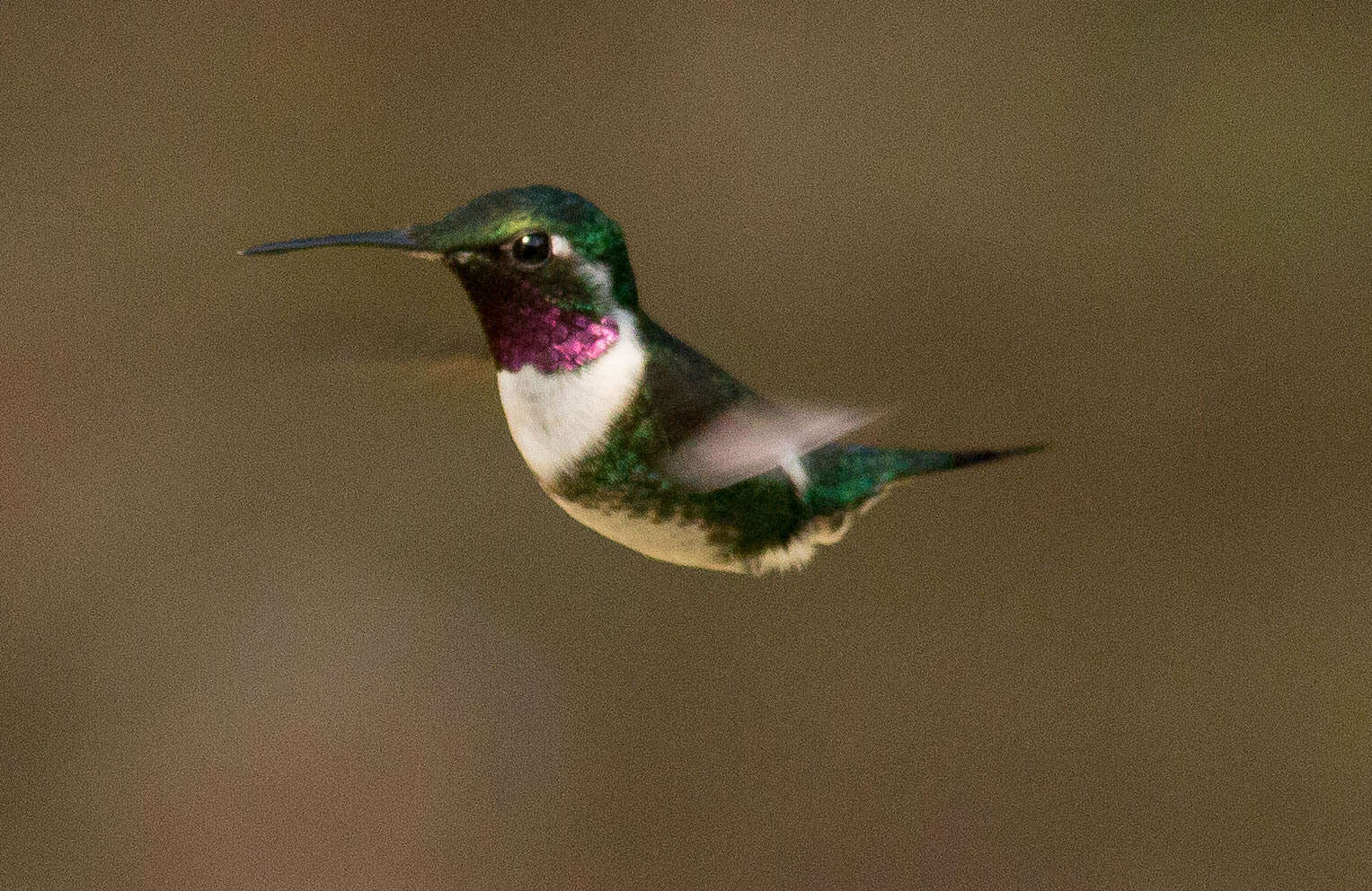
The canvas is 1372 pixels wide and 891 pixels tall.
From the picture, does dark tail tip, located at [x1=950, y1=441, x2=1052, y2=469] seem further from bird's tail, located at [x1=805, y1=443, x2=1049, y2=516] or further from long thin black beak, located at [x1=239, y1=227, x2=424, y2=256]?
long thin black beak, located at [x1=239, y1=227, x2=424, y2=256]

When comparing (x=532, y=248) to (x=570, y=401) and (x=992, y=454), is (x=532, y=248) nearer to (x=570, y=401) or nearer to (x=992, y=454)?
(x=570, y=401)

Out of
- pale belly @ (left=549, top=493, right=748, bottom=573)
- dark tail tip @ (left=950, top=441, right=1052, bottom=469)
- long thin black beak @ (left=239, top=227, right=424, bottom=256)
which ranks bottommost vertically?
pale belly @ (left=549, top=493, right=748, bottom=573)

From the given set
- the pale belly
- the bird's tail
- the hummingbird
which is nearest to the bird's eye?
the hummingbird

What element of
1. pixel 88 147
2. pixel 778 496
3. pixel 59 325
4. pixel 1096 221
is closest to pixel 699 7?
pixel 1096 221

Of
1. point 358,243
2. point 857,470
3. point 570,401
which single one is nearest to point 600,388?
point 570,401

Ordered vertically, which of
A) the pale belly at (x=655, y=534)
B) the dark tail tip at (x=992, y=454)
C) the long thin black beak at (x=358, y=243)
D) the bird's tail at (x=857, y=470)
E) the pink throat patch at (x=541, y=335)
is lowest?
the pale belly at (x=655, y=534)

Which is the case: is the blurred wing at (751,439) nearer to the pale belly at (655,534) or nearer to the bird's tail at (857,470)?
the pale belly at (655,534)

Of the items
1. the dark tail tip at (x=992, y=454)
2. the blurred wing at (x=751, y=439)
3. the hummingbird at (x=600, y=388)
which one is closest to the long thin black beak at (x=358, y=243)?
the hummingbird at (x=600, y=388)
